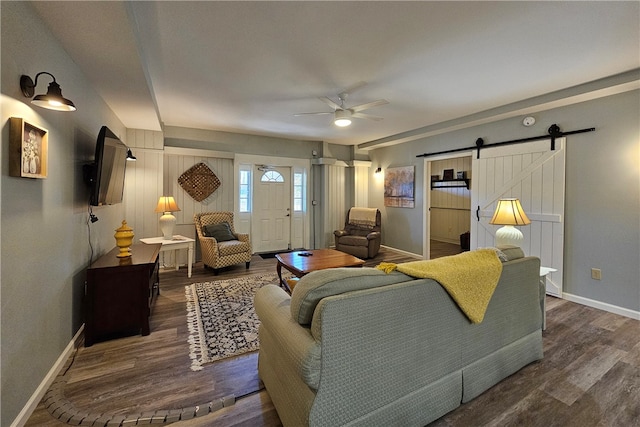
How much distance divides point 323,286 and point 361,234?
4776 mm

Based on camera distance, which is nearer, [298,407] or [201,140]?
[298,407]

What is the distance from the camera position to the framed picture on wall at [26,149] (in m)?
1.47

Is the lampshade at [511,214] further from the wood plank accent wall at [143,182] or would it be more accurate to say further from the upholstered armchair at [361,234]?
the wood plank accent wall at [143,182]

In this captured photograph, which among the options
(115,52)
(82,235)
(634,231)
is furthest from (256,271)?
(634,231)

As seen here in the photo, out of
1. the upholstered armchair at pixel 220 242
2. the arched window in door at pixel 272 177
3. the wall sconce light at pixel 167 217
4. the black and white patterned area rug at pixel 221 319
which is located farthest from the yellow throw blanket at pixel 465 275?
the arched window in door at pixel 272 177

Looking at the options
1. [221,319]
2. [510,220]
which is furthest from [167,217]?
[510,220]

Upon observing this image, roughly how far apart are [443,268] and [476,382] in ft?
2.62

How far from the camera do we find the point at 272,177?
20.2ft

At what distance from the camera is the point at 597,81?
9.79ft

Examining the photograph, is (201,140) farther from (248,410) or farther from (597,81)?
(597,81)

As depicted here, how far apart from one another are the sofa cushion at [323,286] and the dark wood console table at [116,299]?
6.15 feet

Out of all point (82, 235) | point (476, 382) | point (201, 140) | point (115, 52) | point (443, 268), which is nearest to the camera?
point (443, 268)

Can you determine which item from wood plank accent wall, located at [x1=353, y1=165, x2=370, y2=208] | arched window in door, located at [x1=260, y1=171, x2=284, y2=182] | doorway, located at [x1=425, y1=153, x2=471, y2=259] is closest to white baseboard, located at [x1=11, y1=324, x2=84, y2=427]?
arched window in door, located at [x1=260, y1=171, x2=284, y2=182]

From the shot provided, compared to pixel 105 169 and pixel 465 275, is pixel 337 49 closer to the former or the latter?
pixel 465 275
